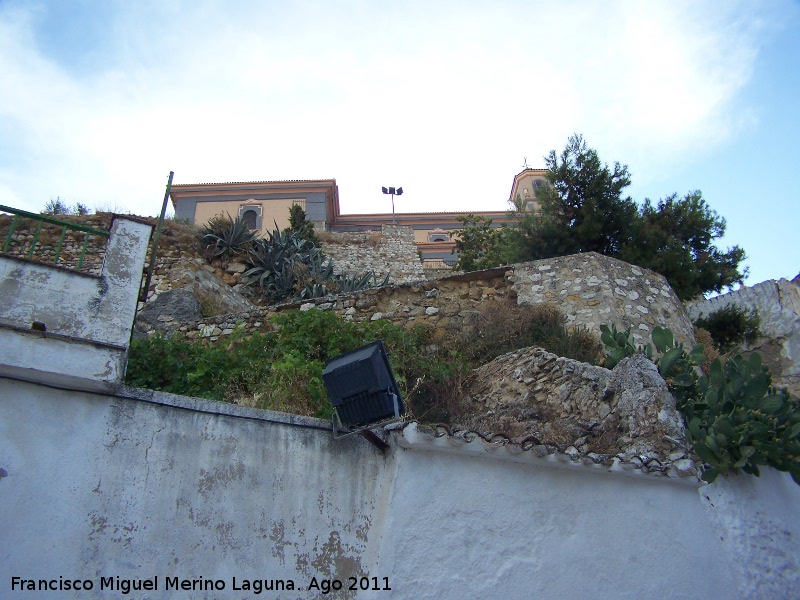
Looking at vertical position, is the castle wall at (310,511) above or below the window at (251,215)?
below

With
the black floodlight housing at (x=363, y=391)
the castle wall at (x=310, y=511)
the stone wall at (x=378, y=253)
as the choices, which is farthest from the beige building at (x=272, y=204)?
the black floodlight housing at (x=363, y=391)

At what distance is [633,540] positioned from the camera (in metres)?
5.54

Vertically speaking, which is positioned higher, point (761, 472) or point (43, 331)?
point (43, 331)

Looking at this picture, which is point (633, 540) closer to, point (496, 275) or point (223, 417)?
point (223, 417)

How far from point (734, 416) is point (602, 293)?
388cm

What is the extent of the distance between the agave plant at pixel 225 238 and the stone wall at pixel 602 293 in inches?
275

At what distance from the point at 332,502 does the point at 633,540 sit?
8.11ft

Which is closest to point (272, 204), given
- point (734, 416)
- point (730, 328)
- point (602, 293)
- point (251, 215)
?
point (251, 215)

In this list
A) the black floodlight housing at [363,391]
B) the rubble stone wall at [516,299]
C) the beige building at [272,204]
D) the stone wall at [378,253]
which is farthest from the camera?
the beige building at [272,204]

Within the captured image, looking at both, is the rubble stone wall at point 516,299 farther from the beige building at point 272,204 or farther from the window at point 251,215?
the window at point 251,215

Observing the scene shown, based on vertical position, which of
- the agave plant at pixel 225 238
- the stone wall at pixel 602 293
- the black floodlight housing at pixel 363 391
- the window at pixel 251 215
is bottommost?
the black floodlight housing at pixel 363 391

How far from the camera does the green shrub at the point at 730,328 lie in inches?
542

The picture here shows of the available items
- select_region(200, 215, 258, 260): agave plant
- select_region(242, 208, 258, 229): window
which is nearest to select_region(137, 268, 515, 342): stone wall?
select_region(200, 215, 258, 260): agave plant

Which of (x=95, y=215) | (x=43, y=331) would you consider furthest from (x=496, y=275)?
(x=95, y=215)
